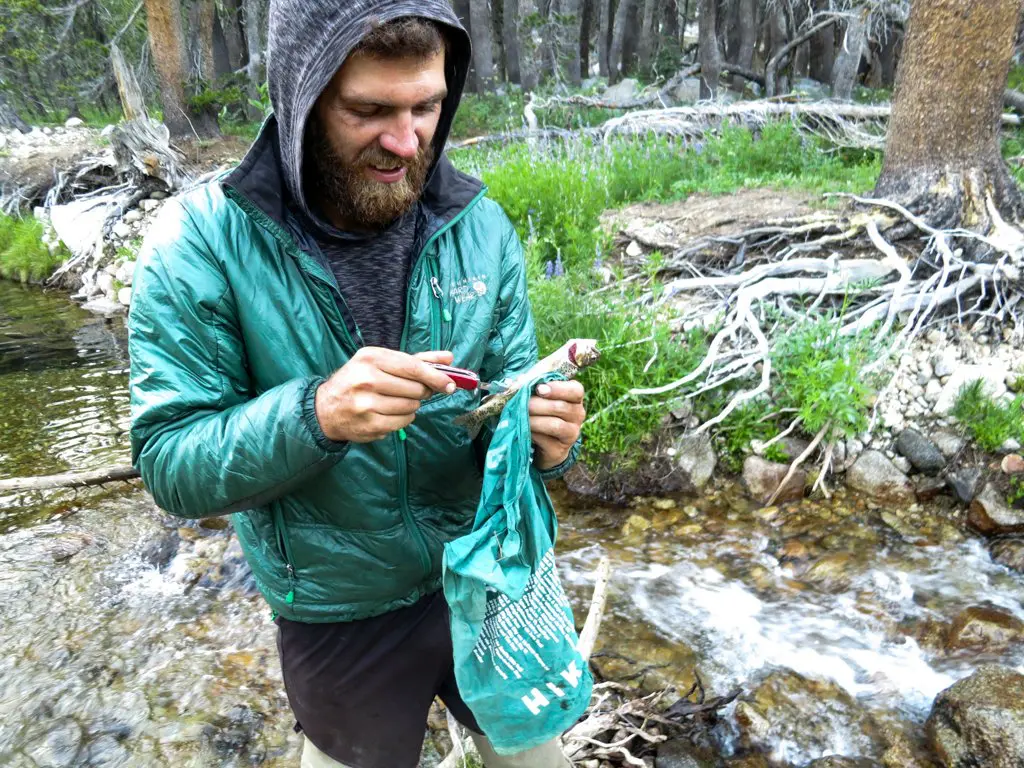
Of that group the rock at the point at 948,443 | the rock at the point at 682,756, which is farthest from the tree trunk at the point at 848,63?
the rock at the point at 682,756

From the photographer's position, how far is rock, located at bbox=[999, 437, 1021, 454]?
4.69 meters

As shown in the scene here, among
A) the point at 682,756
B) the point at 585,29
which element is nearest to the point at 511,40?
the point at 585,29

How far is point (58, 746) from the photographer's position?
351 cm

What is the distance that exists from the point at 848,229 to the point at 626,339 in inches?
99.6

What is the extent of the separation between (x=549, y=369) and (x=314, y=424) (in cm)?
64

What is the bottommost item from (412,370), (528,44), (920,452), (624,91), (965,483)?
(965,483)

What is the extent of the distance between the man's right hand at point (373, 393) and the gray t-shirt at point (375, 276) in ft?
1.48

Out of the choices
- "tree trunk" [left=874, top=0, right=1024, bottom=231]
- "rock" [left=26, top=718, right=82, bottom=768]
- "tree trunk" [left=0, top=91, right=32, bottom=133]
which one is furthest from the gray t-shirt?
"tree trunk" [left=0, top=91, right=32, bottom=133]

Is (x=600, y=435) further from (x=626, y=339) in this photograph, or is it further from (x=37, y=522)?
(x=37, y=522)

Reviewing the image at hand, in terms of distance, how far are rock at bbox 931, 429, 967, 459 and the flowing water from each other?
15.9 inches

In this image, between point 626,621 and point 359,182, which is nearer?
point 359,182

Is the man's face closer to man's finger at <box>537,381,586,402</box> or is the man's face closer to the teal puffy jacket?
the teal puffy jacket

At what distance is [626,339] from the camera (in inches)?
210

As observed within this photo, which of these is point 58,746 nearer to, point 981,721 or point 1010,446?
point 981,721
